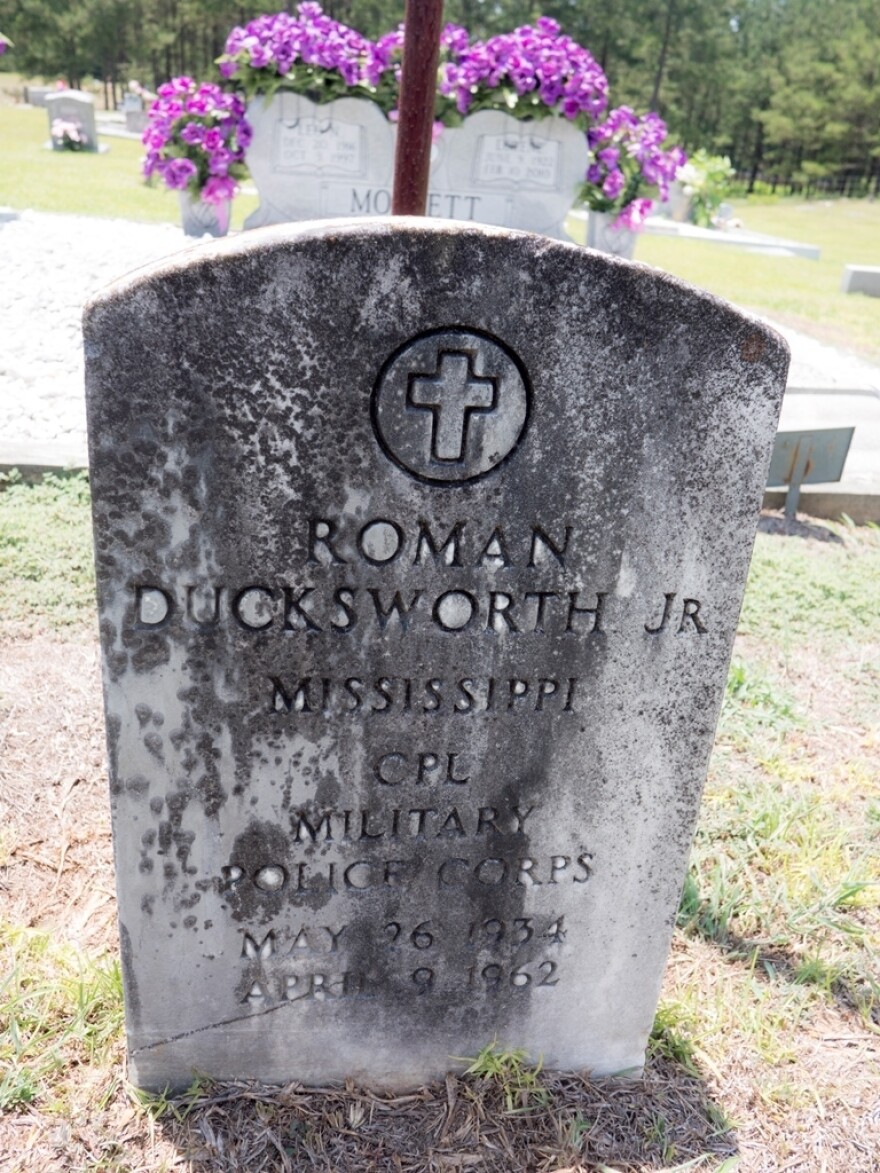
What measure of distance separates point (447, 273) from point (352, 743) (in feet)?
2.70

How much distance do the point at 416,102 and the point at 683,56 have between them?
171 ft

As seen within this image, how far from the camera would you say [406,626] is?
1.64m

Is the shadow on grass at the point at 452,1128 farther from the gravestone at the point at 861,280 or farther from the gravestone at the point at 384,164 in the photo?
the gravestone at the point at 861,280

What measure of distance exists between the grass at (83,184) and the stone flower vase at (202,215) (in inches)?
33.7

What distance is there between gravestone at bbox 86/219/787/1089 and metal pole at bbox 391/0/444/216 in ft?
5.11

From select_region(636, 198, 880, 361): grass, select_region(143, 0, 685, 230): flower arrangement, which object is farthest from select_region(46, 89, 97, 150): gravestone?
select_region(143, 0, 685, 230): flower arrangement

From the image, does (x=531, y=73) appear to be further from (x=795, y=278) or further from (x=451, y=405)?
(x=795, y=278)

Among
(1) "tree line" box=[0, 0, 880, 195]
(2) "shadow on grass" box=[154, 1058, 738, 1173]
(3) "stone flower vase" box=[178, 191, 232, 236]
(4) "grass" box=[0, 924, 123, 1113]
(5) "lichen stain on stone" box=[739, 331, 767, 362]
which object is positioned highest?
(1) "tree line" box=[0, 0, 880, 195]

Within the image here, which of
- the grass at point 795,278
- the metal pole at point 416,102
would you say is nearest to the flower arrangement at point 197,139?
the grass at point 795,278

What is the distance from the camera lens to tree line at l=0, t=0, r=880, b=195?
4594cm

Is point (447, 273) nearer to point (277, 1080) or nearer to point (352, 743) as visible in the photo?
point (352, 743)

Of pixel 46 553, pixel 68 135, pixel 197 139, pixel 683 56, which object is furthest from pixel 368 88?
pixel 683 56

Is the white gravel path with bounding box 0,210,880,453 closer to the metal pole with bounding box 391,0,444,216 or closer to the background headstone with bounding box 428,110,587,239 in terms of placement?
the metal pole with bounding box 391,0,444,216

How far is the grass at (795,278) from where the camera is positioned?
11.5m
